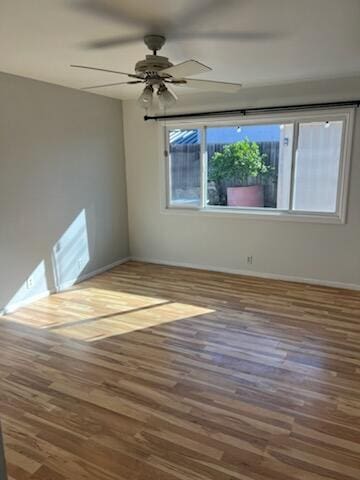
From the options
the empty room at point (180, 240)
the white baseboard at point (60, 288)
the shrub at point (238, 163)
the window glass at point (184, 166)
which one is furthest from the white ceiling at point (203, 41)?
the white baseboard at point (60, 288)

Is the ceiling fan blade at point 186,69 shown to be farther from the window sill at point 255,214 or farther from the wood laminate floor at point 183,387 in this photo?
the window sill at point 255,214

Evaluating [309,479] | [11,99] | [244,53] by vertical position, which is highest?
[244,53]

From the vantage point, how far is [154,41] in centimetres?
249

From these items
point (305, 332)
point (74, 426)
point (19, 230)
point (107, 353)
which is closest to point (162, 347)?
point (107, 353)

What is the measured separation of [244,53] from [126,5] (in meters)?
1.28

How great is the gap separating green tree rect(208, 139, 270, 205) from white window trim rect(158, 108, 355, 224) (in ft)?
0.51

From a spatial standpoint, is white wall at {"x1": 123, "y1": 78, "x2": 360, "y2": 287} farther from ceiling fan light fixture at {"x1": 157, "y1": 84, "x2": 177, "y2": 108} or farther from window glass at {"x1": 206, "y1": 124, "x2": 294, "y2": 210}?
ceiling fan light fixture at {"x1": 157, "y1": 84, "x2": 177, "y2": 108}

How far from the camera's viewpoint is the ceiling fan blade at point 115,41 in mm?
2508

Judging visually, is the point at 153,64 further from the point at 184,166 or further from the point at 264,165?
the point at 184,166

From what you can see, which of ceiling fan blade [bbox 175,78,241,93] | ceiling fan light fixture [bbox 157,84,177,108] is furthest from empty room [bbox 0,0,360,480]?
ceiling fan blade [bbox 175,78,241,93]

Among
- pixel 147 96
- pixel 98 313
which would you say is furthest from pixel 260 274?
pixel 147 96

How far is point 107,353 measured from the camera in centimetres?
290

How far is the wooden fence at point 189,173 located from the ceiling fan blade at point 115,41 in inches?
92.3

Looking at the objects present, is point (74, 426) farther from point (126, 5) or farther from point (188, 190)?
point (188, 190)
